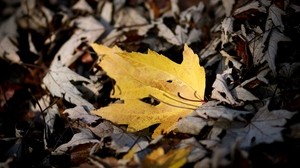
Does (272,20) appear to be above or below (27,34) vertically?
above

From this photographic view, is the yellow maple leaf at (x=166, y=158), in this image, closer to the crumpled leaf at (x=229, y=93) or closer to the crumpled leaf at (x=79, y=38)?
the crumpled leaf at (x=229, y=93)

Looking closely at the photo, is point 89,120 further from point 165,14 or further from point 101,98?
point 165,14

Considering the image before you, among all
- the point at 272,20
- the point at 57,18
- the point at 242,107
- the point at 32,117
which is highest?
the point at 272,20

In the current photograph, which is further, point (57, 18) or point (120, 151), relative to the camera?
point (57, 18)

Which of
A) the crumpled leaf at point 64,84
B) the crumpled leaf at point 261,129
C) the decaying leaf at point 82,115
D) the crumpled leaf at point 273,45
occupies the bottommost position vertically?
the decaying leaf at point 82,115

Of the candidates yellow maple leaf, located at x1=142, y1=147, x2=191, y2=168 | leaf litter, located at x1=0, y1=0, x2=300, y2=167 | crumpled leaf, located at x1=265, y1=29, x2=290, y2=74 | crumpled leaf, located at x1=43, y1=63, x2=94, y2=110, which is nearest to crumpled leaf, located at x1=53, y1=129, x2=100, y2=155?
leaf litter, located at x1=0, y1=0, x2=300, y2=167

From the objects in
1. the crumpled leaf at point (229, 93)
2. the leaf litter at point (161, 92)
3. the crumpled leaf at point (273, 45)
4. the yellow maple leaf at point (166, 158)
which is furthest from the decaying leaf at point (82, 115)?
the crumpled leaf at point (273, 45)

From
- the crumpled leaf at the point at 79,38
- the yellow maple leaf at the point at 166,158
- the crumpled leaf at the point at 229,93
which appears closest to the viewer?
the yellow maple leaf at the point at 166,158

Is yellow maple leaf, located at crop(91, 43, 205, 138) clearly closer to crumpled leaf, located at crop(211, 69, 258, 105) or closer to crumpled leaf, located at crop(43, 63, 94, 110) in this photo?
crumpled leaf, located at crop(211, 69, 258, 105)

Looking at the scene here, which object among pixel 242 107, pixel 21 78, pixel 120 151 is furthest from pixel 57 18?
pixel 242 107
